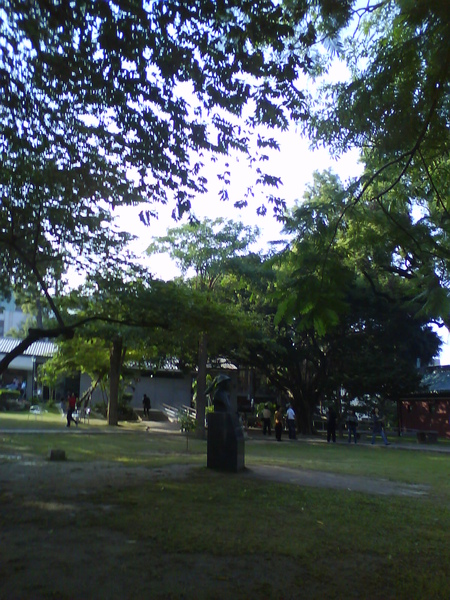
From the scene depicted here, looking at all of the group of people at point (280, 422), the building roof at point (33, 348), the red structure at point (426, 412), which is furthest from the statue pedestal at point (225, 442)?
the building roof at point (33, 348)

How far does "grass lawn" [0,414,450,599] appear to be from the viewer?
4.77 metres

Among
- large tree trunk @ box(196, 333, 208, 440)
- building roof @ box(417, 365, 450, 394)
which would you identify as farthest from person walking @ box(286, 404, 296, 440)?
building roof @ box(417, 365, 450, 394)

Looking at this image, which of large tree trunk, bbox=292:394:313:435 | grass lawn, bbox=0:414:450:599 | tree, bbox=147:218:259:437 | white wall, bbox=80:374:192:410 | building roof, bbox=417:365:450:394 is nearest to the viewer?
grass lawn, bbox=0:414:450:599

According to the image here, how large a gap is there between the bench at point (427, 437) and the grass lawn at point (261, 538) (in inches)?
725

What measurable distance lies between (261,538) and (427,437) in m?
24.7

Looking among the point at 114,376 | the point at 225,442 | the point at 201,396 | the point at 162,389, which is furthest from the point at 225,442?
the point at 162,389

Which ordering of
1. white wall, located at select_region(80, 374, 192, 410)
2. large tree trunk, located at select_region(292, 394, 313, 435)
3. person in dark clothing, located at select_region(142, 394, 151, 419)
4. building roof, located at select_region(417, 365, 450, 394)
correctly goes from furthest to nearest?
white wall, located at select_region(80, 374, 192, 410)
building roof, located at select_region(417, 365, 450, 394)
person in dark clothing, located at select_region(142, 394, 151, 419)
large tree trunk, located at select_region(292, 394, 313, 435)

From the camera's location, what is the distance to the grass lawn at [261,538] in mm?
4766

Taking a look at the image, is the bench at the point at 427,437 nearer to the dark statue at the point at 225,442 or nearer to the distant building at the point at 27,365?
the dark statue at the point at 225,442

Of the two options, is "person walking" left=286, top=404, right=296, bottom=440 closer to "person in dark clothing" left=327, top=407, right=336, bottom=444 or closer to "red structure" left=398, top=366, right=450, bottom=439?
"person in dark clothing" left=327, top=407, right=336, bottom=444

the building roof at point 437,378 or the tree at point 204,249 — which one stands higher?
the tree at point 204,249

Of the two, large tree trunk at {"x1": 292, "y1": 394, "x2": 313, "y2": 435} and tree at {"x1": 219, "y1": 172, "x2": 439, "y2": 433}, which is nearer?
tree at {"x1": 219, "y1": 172, "x2": 439, "y2": 433}

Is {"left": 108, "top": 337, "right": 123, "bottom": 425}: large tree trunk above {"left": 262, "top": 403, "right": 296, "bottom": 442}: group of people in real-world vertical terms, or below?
above

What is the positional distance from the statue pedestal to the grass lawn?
0.45m
